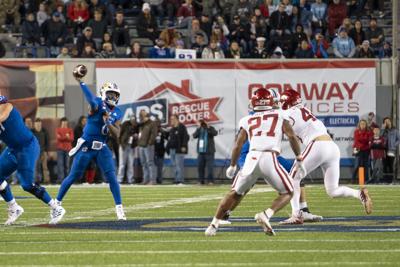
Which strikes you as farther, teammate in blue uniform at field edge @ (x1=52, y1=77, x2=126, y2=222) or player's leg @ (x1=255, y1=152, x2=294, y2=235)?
teammate in blue uniform at field edge @ (x1=52, y1=77, x2=126, y2=222)

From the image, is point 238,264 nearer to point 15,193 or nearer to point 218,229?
point 218,229

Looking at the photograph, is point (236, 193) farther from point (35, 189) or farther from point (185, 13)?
point (185, 13)

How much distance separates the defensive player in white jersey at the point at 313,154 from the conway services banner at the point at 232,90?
1204 cm

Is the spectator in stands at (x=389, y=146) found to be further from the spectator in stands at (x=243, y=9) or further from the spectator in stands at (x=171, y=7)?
the spectator in stands at (x=171, y=7)

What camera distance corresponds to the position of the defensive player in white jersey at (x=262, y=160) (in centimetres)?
1282

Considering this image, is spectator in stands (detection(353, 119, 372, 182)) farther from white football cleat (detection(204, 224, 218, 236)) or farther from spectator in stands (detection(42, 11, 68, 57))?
white football cleat (detection(204, 224, 218, 236))

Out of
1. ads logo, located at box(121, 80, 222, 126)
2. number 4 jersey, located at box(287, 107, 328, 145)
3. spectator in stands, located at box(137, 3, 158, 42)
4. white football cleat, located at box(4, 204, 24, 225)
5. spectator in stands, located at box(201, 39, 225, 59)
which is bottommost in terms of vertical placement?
white football cleat, located at box(4, 204, 24, 225)

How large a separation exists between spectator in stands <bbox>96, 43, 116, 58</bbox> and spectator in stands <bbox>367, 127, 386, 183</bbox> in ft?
19.8

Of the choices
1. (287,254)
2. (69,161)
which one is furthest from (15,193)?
(287,254)

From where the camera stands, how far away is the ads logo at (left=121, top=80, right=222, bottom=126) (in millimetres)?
27328

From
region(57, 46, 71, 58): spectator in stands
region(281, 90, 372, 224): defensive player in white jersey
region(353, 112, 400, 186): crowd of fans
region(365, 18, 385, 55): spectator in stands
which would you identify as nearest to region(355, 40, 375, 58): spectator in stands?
region(365, 18, 385, 55): spectator in stands

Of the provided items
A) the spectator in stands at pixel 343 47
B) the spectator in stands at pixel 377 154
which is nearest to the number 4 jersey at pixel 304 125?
the spectator in stands at pixel 377 154

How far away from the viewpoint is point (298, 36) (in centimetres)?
2794

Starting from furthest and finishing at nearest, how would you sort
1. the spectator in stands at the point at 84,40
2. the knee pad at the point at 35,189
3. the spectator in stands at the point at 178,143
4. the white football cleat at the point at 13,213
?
the spectator in stands at the point at 84,40 → the spectator in stands at the point at 178,143 → the white football cleat at the point at 13,213 → the knee pad at the point at 35,189
